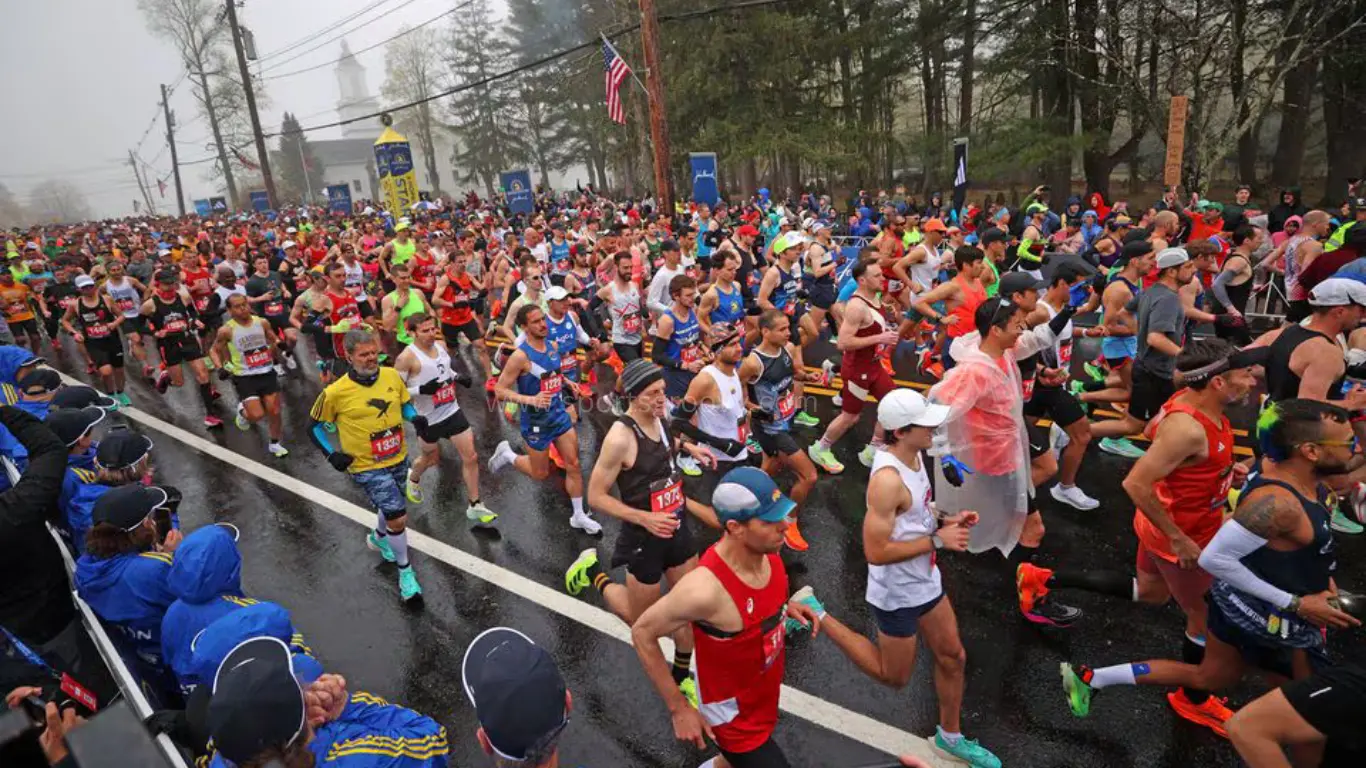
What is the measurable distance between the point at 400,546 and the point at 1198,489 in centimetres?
536

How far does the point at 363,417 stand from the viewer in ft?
18.1

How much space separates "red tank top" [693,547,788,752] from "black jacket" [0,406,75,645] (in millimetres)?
A: 3471

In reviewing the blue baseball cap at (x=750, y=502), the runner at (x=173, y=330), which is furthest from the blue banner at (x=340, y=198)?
the blue baseball cap at (x=750, y=502)

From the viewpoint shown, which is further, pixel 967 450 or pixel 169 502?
pixel 967 450

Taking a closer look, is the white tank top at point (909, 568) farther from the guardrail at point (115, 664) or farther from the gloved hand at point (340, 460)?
the gloved hand at point (340, 460)

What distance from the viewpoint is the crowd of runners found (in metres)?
2.95

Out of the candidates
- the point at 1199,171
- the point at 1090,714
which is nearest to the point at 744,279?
the point at 1090,714

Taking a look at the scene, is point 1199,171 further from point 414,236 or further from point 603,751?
point 603,751

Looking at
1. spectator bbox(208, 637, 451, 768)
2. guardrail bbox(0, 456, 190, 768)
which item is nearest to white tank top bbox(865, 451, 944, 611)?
spectator bbox(208, 637, 451, 768)

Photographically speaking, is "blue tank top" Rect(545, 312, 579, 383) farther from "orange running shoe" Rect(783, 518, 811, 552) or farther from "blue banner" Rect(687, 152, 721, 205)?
"blue banner" Rect(687, 152, 721, 205)

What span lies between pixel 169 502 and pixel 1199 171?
868 inches

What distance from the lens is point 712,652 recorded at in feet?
9.99

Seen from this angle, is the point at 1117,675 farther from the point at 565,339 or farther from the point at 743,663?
the point at 565,339

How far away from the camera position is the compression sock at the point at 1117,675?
12.3 feet
